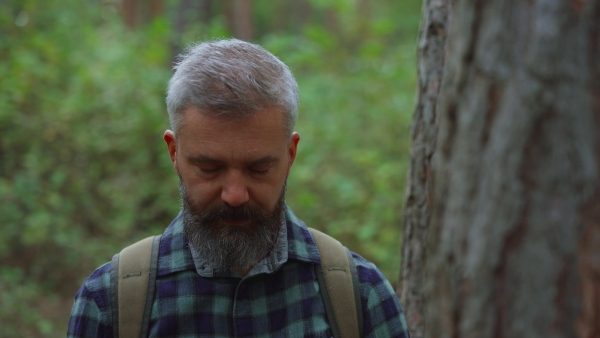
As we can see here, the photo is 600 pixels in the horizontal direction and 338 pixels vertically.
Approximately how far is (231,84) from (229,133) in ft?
0.50

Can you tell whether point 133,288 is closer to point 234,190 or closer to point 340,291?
A: point 234,190

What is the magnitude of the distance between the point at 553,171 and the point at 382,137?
25.6 ft

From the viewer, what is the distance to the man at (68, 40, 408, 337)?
2.19 metres

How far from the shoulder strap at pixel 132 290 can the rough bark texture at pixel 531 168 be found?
124cm

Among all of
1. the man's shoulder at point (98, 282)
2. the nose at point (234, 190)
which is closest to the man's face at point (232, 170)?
the nose at point (234, 190)

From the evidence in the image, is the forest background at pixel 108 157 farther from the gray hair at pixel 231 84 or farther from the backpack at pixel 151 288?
the gray hair at pixel 231 84

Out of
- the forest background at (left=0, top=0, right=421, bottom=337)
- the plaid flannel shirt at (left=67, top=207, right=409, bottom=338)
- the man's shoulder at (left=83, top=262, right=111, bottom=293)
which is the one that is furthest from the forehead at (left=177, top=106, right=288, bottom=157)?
the forest background at (left=0, top=0, right=421, bottom=337)

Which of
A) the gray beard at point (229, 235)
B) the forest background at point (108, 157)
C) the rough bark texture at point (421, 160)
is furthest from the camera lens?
the forest background at point (108, 157)

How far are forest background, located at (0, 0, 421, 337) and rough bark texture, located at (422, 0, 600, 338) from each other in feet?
21.1

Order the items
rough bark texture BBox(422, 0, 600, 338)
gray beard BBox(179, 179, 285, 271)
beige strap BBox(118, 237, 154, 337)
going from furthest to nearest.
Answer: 1. gray beard BBox(179, 179, 285, 271)
2. beige strap BBox(118, 237, 154, 337)
3. rough bark texture BBox(422, 0, 600, 338)

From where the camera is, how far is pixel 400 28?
19766 mm

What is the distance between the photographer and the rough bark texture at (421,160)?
314 centimetres

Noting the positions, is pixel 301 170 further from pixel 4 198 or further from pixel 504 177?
pixel 504 177

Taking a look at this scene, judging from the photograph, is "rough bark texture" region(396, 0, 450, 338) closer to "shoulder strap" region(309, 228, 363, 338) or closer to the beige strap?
"shoulder strap" region(309, 228, 363, 338)
